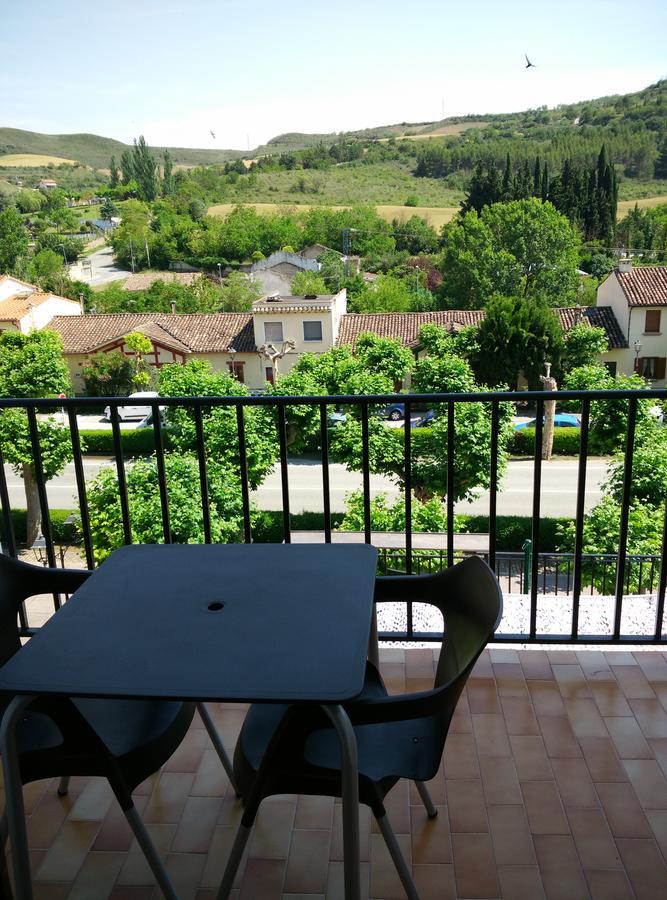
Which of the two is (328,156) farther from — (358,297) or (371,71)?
(358,297)

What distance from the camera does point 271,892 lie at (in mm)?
1519

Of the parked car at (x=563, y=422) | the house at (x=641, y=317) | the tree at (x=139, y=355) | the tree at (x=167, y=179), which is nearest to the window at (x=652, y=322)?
the house at (x=641, y=317)

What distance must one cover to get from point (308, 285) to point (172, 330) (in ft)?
45.1

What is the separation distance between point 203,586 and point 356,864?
0.59 metres

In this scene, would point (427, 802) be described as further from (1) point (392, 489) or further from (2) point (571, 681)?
(1) point (392, 489)

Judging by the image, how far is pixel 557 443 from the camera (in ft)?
74.4

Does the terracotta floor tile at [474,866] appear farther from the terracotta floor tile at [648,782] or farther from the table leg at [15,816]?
the table leg at [15,816]

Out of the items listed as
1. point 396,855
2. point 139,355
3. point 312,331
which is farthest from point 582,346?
point 396,855

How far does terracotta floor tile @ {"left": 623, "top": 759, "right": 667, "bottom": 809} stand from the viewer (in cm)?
176

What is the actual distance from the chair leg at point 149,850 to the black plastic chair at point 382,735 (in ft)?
0.41

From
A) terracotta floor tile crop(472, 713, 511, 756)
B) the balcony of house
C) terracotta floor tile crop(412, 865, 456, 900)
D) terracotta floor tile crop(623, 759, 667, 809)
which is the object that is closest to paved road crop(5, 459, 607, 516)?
the balcony of house

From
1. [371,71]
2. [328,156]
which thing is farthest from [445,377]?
[328,156]

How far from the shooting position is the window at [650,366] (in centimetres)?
3173

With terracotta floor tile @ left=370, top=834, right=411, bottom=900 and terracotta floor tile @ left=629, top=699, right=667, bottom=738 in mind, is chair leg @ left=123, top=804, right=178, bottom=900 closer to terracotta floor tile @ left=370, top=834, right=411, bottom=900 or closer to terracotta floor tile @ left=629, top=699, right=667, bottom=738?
terracotta floor tile @ left=370, top=834, right=411, bottom=900
